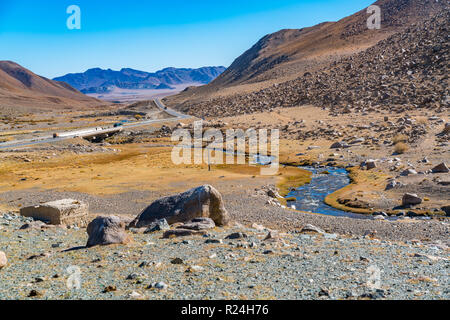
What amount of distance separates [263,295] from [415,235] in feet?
41.0

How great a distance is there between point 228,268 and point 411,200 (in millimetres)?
17495

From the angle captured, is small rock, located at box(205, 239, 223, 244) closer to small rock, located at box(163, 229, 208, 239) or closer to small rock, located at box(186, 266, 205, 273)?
small rock, located at box(163, 229, 208, 239)

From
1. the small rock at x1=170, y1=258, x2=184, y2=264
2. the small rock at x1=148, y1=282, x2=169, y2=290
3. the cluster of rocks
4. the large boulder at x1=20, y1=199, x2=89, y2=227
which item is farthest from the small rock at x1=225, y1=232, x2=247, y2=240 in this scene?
the large boulder at x1=20, y1=199, x2=89, y2=227

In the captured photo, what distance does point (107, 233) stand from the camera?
1517 centimetres

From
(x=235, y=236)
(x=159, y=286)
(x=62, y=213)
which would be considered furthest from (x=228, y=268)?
(x=62, y=213)

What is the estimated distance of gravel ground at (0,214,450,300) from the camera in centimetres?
1034

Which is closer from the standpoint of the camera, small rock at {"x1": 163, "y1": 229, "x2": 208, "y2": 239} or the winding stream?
small rock at {"x1": 163, "y1": 229, "x2": 208, "y2": 239}

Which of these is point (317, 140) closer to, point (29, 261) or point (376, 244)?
point (376, 244)

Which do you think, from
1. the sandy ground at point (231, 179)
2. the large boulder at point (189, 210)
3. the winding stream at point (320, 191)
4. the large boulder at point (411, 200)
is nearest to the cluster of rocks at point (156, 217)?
the large boulder at point (189, 210)

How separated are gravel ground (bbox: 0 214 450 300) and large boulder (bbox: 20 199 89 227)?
3998 millimetres

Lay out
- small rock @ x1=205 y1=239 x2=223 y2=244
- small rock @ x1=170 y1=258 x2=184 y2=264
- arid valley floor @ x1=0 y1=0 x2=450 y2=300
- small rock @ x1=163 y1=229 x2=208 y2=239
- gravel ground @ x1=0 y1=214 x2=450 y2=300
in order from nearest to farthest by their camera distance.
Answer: gravel ground @ x1=0 y1=214 x2=450 y2=300, arid valley floor @ x1=0 y1=0 x2=450 y2=300, small rock @ x1=170 y1=258 x2=184 y2=264, small rock @ x1=205 y1=239 x2=223 y2=244, small rock @ x1=163 y1=229 x2=208 y2=239

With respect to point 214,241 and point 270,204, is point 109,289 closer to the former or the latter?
point 214,241

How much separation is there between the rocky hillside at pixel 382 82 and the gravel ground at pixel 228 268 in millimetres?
50391

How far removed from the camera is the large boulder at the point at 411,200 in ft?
83.6
